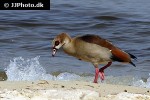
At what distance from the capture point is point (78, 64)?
1205 centimetres

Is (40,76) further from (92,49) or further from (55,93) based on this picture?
(55,93)

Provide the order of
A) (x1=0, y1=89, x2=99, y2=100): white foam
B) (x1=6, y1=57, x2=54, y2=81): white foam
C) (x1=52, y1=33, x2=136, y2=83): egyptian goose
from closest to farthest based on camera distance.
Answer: (x1=0, y1=89, x2=99, y2=100): white foam
(x1=52, y1=33, x2=136, y2=83): egyptian goose
(x1=6, y1=57, x2=54, y2=81): white foam

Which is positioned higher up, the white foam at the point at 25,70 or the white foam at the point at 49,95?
the white foam at the point at 49,95

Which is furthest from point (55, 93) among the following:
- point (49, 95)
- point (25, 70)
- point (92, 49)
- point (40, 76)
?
point (25, 70)

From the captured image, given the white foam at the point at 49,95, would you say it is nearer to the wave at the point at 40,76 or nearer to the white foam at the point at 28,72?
the white foam at the point at 28,72

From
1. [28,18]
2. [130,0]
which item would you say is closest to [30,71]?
[28,18]

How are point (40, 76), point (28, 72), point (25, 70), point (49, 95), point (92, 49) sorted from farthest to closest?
point (25, 70)
point (28, 72)
point (40, 76)
point (92, 49)
point (49, 95)

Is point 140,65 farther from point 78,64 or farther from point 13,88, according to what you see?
point 13,88

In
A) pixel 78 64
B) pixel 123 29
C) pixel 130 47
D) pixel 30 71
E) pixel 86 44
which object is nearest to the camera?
pixel 86 44

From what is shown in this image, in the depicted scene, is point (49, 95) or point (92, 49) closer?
point (49, 95)

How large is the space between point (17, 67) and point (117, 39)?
3.97m

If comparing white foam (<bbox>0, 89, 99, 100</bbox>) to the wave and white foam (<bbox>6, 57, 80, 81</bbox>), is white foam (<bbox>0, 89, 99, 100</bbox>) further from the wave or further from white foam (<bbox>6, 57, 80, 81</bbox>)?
the wave

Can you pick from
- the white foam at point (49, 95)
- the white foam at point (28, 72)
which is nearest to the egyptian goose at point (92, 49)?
the white foam at point (28, 72)

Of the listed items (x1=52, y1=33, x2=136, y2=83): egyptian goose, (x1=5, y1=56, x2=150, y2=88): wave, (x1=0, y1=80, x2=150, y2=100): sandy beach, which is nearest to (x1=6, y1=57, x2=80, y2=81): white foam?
(x1=5, y1=56, x2=150, y2=88): wave
